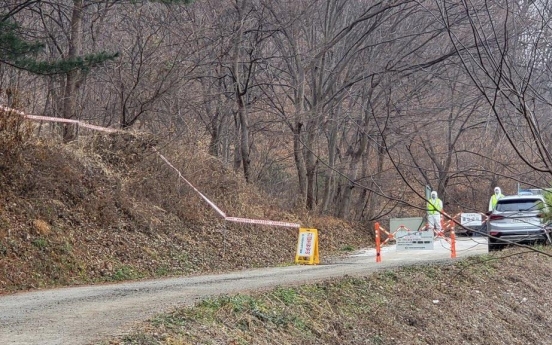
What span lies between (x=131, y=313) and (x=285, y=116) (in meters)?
19.3

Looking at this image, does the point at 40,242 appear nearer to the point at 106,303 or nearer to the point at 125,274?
the point at 125,274

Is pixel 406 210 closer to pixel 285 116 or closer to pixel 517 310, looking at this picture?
pixel 285 116

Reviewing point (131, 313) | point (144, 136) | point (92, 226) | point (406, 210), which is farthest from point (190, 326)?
point (406, 210)

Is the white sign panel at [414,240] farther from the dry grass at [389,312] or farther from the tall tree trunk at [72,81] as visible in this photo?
the tall tree trunk at [72,81]

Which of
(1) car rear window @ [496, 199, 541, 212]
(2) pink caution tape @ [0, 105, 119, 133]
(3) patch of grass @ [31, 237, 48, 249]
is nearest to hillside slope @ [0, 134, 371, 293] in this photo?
(3) patch of grass @ [31, 237, 48, 249]

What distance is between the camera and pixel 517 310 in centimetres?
1661

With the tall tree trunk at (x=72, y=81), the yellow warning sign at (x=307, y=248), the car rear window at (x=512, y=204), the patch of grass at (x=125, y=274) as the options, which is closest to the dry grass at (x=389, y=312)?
the car rear window at (x=512, y=204)

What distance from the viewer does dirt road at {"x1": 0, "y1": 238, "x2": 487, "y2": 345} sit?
855 cm

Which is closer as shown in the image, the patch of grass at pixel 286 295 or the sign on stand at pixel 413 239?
the patch of grass at pixel 286 295

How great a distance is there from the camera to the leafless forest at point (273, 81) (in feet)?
73.2

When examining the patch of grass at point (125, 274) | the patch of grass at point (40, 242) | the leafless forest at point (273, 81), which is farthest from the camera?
the leafless forest at point (273, 81)

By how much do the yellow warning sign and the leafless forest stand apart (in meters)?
3.36

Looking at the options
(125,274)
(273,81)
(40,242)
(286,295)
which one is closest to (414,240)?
(125,274)

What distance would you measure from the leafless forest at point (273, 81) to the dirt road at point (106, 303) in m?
6.15
